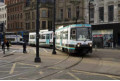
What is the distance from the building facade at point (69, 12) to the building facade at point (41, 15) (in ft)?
37.3

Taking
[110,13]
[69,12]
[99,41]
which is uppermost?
[69,12]

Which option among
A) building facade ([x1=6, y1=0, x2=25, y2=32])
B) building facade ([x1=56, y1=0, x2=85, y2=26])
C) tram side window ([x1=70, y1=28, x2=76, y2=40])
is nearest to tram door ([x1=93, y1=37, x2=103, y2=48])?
building facade ([x1=56, y1=0, x2=85, y2=26])

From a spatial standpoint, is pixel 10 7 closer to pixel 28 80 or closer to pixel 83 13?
pixel 83 13

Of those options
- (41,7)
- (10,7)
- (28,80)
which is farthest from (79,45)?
(10,7)

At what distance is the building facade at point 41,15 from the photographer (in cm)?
6738

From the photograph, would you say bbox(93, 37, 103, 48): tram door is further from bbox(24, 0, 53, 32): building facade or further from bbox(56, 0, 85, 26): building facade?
bbox(24, 0, 53, 32): building facade

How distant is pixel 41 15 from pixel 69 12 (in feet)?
53.7

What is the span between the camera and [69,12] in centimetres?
5356

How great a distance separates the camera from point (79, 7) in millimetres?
50156

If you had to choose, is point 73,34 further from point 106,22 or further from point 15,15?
point 15,15

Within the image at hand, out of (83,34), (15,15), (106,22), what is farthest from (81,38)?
(15,15)

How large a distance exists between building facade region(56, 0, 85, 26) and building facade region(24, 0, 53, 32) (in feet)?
37.3

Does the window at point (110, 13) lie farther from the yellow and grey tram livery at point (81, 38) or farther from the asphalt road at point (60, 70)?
the asphalt road at point (60, 70)

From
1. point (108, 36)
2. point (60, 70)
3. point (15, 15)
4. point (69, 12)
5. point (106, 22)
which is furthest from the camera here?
point (15, 15)
